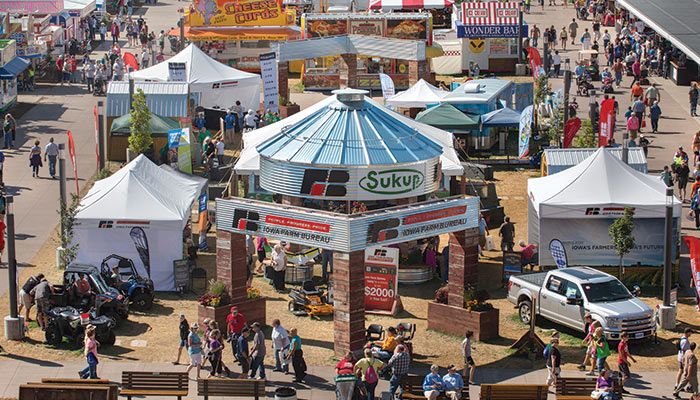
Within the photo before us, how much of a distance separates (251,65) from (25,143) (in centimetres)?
1743

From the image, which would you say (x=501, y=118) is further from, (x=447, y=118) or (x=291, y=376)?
(x=291, y=376)

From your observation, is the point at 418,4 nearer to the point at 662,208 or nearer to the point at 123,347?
the point at 662,208

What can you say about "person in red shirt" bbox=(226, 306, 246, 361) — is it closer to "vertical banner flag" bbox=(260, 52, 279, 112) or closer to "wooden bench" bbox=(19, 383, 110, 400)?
"wooden bench" bbox=(19, 383, 110, 400)

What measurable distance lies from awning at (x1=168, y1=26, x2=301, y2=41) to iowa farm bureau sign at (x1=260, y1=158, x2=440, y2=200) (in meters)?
34.5

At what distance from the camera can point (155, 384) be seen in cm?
3038

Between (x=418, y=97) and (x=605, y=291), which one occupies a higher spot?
(x=418, y=97)

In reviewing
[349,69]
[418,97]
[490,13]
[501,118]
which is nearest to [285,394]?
[501,118]

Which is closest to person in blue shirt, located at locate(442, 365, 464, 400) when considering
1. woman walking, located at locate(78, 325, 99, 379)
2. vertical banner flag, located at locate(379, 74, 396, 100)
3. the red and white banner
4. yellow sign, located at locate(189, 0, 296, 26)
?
woman walking, located at locate(78, 325, 99, 379)

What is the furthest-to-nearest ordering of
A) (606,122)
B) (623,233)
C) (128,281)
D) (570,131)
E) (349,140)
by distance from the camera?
(570,131)
(606,122)
(623,233)
(128,281)
(349,140)

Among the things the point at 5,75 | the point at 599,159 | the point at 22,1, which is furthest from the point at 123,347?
the point at 22,1

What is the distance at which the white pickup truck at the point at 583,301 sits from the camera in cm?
3422

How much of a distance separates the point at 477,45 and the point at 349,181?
3679 centimetres

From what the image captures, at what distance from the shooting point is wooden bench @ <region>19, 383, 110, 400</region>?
28.1 m

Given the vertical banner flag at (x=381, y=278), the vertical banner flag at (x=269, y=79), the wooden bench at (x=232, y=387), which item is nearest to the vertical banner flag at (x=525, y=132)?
the vertical banner flag at (x=269, y=79)
